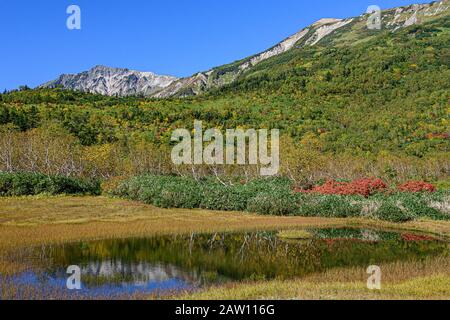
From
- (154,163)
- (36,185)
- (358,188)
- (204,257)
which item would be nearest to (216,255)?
(204,257)

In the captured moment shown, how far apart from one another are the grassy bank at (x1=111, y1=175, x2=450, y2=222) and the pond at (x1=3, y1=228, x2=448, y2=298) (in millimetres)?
6929

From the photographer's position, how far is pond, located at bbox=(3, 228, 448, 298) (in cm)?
1727

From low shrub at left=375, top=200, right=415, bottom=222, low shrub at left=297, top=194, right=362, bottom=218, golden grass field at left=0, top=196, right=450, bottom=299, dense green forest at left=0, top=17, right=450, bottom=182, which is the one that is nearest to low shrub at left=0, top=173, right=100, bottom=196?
golden grass field at left=0, top=196, right=450, bottom=299

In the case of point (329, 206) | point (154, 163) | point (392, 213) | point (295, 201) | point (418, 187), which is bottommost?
point (392, 213)

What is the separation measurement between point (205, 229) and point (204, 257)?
28.6ft

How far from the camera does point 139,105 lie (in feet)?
438

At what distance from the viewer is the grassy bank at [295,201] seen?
124 ft

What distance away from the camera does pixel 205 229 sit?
31266mm

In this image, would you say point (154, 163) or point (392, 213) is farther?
point (154, 163)

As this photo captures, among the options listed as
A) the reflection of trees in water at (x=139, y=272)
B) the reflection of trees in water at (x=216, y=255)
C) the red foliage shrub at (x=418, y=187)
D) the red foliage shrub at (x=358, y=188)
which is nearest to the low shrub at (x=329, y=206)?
the red foliage shrub at (x=358, y=188)

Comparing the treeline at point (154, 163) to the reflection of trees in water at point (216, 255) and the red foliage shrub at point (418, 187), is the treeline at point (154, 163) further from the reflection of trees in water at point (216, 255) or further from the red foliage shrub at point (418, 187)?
the reflection of trees in water at point (216, 255)

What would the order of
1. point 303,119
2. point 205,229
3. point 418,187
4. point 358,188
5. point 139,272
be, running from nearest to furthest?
point 139,272, point 205,229, point 358,188, point 418,187, point 303,119

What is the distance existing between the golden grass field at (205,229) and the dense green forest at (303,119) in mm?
23078

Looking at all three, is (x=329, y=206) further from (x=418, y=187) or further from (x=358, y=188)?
(x=418, y=187)
